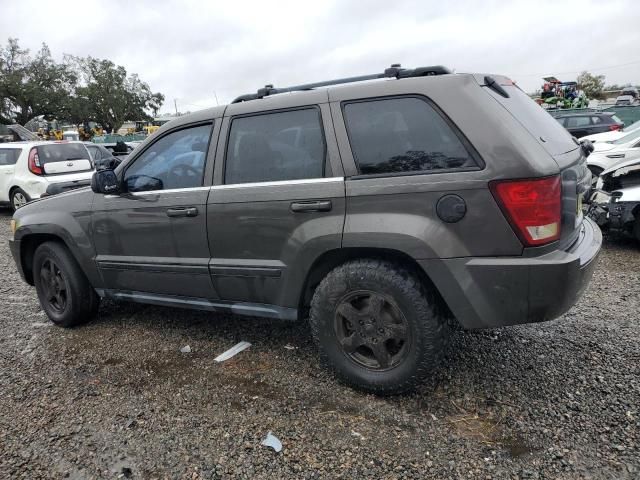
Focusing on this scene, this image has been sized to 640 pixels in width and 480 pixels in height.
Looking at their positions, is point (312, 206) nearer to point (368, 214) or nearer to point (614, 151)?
point (368, 214)

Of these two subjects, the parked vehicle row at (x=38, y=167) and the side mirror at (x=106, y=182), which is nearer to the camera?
the side mirror at (x=106, y=182)

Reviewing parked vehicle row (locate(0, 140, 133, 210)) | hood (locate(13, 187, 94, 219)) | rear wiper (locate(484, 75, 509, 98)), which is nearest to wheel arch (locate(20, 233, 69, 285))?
hood (locate(13, 187, 94, 219))

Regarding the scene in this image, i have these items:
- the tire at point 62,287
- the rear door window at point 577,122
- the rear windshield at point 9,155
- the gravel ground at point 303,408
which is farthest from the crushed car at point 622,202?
the rear door window at point 577,122

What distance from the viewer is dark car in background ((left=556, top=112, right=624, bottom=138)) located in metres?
16.0

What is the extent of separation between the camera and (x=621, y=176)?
568cm

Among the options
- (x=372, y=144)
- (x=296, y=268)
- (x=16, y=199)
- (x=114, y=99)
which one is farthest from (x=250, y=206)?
(x=114, y=99)

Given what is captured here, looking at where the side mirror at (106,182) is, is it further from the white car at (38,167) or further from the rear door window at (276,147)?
the white car at (38,167)

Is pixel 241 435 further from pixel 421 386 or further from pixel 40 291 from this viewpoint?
pixel 40 291

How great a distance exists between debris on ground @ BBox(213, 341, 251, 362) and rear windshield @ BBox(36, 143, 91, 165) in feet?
26.3

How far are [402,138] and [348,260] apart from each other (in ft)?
2.57

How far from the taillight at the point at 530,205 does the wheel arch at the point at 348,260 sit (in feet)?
1.78

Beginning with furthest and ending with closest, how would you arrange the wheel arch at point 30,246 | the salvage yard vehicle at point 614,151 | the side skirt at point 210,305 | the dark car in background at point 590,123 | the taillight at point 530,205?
1. the dark car in background at point 590,123
2. the salvage yard vehicle at point 614,151
3. the wheel arch at point 30,246
4. the side skirt at point 210,305
5. the taillight at point 530,205

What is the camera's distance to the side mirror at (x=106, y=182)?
136 inches

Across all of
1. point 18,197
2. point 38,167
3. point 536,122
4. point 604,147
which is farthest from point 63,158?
point 604,147
